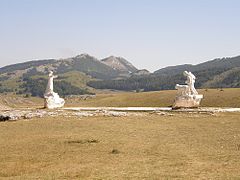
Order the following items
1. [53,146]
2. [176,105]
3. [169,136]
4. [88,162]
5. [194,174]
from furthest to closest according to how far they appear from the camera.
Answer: [176,105] → [169,136] → [53,146] → [88,162] → [194,174]

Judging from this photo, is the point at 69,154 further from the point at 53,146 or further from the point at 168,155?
the point at 168,155

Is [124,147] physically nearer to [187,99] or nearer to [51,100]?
[187,99]

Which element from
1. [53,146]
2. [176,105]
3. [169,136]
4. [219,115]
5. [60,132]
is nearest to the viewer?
[53,146]

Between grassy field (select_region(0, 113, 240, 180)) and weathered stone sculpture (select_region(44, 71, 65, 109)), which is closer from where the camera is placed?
grassy field (select_region(0, 113, 240, 180))

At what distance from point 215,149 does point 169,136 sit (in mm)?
5780

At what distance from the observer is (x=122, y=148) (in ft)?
85.8

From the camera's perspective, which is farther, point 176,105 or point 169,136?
point 176,105

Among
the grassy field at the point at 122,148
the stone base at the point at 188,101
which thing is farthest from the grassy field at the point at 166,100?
the grassy field at the point at 122,148

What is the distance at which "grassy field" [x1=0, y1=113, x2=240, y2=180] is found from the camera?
19.9 m

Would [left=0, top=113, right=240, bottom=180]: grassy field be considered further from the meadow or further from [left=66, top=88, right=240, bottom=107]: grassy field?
[left=66, top=88, right=240, bottom=107]: grassy field

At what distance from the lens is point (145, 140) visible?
2914cm

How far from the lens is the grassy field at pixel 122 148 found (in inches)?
782

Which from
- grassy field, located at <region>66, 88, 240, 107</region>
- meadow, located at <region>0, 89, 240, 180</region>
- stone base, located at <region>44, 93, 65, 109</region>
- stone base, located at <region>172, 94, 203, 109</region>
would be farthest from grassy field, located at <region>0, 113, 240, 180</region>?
grassy field, located at <region>66, 88, 240, 107</region>

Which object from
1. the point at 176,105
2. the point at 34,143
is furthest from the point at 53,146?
the point at 176,105
